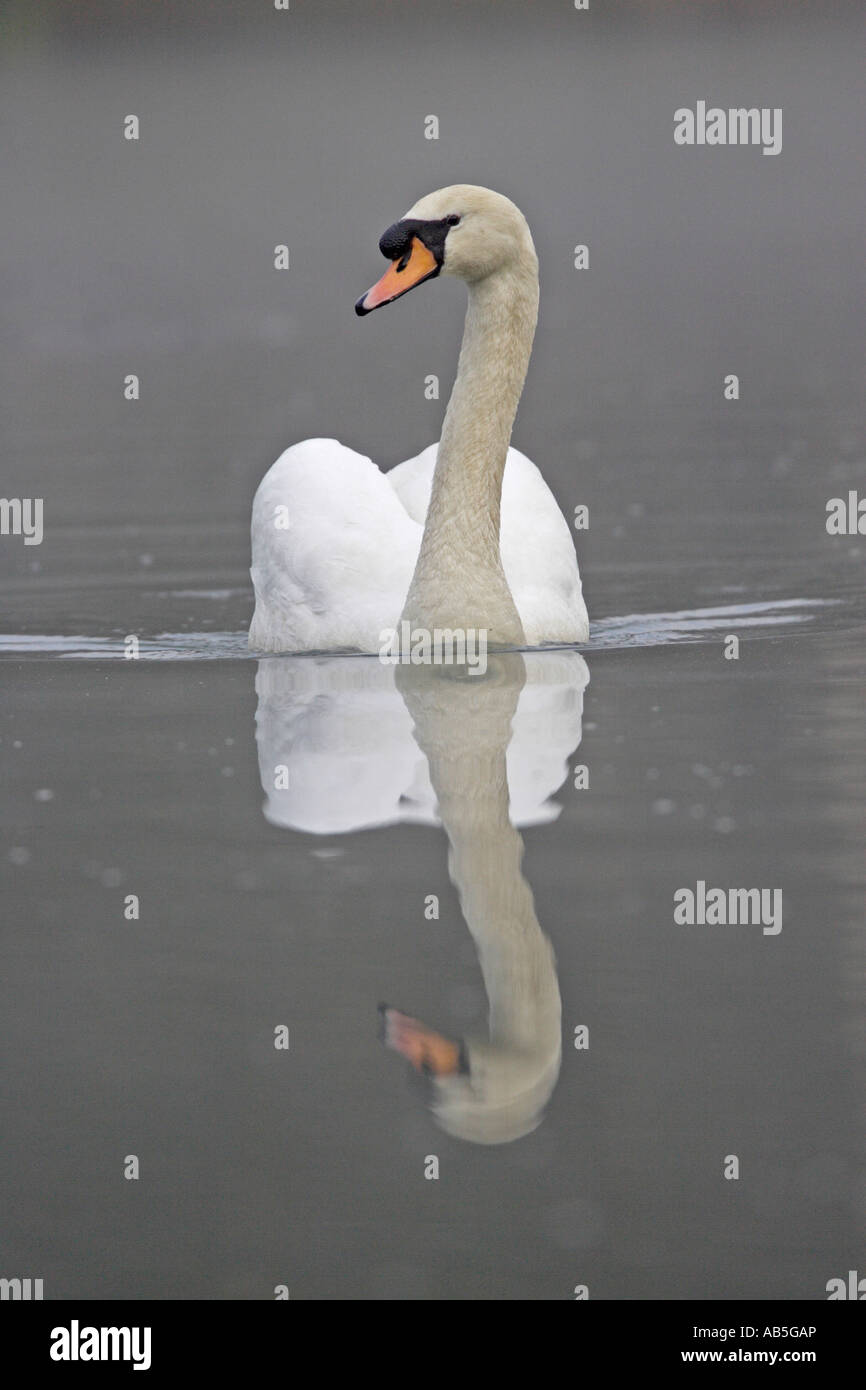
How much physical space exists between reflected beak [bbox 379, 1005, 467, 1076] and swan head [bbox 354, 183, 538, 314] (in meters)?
3.93

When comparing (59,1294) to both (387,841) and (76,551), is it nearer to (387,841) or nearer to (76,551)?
(387,841)

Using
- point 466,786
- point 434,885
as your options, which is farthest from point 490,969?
point 466,786

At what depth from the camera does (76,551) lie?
1208cm

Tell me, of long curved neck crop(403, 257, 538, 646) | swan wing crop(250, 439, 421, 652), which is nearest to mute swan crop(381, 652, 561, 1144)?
long curved neck crop(403, 257, 538, 646)

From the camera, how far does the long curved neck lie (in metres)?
8.74

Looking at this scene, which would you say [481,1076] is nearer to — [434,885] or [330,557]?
[434,885]

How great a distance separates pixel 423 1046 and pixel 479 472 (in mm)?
4458

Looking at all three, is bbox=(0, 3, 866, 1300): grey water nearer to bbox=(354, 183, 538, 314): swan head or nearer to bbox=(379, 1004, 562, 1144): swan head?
bbox=(379, 1004, 562, 1144): swan head

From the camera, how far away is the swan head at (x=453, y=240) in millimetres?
8641

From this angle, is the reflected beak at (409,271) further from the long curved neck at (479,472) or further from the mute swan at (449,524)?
the long curved neck at (479,472)

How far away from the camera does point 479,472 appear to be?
9.14 m

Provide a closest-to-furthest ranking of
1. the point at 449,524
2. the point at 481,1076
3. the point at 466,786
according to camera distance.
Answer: the point at 481,1076 < the point at 466,786 < the point at 449,524

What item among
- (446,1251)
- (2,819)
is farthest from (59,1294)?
(2,819)

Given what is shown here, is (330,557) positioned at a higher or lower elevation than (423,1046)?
higher
